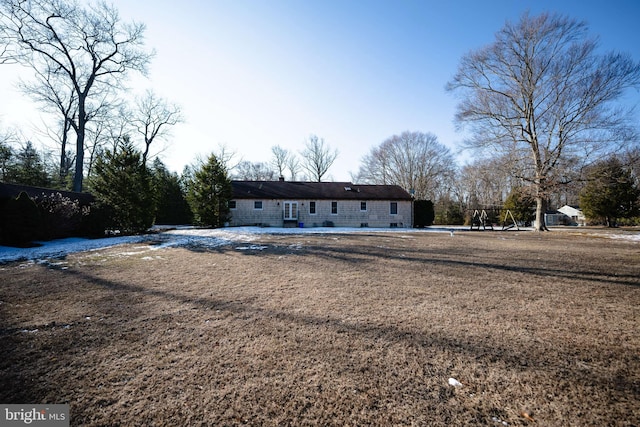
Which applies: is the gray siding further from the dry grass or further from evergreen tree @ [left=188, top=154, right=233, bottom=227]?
the dry grass

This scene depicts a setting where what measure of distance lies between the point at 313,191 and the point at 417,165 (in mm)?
20739

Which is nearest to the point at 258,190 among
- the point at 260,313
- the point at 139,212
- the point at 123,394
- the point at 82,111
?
the point at 139,212

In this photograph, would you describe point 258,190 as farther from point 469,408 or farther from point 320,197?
point 469,408

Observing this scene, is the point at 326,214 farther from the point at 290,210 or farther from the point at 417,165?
the point at 417,165

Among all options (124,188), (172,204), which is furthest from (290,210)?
(172,204)

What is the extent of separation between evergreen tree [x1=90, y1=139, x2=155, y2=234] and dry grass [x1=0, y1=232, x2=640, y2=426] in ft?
32.4

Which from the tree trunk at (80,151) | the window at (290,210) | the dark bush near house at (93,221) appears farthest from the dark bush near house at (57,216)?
the window at (290,210)

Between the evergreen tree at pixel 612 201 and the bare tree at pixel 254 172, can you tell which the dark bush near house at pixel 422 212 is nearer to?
the evergreen tree at pixel 612 201

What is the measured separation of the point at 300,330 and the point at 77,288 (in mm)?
5032

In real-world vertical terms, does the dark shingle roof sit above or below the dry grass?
above

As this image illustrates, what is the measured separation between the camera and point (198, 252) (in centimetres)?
945

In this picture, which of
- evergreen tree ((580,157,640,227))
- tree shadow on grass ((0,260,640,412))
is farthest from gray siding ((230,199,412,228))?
tree shadow on grass ((0,260,640,412))

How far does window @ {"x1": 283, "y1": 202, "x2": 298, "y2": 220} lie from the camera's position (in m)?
23.8

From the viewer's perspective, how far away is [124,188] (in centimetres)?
1464
